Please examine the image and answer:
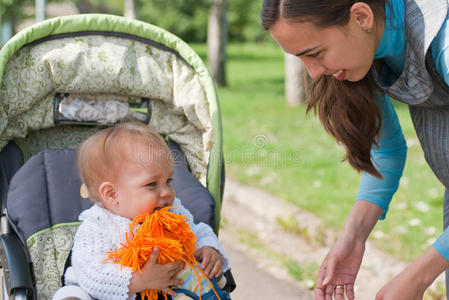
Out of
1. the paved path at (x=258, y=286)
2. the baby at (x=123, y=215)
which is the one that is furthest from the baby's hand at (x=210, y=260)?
the paved path at (x=258, y=286)

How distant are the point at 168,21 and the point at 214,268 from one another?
88.9 feet

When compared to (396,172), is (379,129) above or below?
above

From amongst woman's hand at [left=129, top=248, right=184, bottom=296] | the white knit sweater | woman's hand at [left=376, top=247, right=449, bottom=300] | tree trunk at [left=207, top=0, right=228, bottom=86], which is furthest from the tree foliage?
woman's hand at [left=376, top=247, right=449, bottom=300]

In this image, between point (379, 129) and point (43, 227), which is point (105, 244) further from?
point (379, 129)

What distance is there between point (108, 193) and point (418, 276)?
110cm

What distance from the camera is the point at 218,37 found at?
11.1 m

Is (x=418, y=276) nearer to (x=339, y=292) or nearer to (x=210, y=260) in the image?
(x=339, y=292)

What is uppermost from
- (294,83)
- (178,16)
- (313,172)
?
(178,16)

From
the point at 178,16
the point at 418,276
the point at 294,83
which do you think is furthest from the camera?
the point at 178,16

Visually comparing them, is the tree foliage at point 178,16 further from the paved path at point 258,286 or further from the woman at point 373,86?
the woman at point 373,86

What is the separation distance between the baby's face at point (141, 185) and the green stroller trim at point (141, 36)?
43cm

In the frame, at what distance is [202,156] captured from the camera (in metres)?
2.64

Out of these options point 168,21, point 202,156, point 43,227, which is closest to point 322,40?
point 202,156

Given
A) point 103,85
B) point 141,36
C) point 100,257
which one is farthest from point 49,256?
point 141,36
